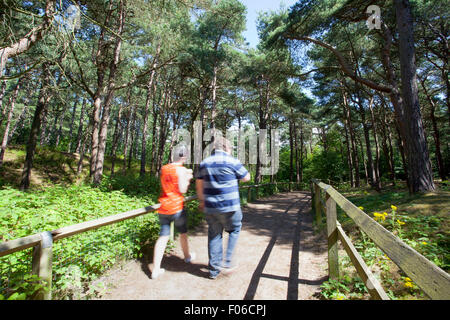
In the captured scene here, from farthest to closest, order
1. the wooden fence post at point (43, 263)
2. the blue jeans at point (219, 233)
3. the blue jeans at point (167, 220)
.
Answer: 1. the blue jeans at point (167, 220)
2. the blue jeans at point (219, 233)
3. the wooden fence post at point (43, 263)

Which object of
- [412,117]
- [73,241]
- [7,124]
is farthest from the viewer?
[7,124]

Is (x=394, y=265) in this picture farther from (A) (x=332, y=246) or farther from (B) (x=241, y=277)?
(B) (x=241, y=277)

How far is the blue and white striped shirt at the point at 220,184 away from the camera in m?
3.09

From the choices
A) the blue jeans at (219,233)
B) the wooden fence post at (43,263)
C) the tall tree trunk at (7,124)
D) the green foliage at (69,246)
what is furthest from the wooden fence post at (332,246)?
the tall tree trunk at (7,124)

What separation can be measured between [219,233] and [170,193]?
3.22ft

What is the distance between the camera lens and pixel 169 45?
1187 cm

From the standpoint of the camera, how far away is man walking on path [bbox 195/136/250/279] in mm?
3098

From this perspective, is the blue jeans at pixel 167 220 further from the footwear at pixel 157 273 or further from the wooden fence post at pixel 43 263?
the wooden fence post at pixel 43 263

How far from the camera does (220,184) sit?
311 cm

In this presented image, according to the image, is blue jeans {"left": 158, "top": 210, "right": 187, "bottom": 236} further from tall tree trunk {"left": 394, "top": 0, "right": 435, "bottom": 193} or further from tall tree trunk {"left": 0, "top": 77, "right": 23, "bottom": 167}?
tall tree trunk {"left": 0, "top": 77, "right": 23, "bottom": 167}

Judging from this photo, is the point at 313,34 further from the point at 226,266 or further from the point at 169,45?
the point at 226,266

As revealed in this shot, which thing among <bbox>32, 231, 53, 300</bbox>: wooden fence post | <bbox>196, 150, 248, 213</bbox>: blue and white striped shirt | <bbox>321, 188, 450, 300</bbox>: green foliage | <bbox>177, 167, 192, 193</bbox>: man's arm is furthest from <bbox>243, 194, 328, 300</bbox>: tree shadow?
<bbox>32, 231, 53, 300</bbox>: wooden fence post

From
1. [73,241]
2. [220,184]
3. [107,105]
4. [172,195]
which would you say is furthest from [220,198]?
[107,105]
